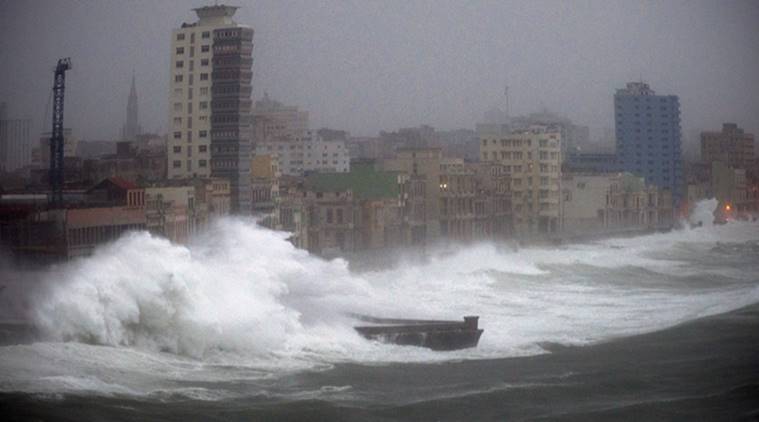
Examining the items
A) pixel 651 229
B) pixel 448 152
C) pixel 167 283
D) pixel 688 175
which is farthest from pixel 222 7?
pixel 688 175

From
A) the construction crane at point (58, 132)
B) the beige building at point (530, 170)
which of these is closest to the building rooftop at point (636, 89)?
the beige building at point (530, 170)

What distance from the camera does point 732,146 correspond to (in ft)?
227

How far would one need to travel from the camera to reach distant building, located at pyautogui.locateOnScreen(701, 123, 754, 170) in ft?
222

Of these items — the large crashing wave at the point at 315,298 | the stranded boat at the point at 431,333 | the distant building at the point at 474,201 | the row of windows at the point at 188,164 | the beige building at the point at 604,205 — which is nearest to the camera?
the large crashing wave at the point at 315,298

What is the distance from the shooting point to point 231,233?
2964 centimetres

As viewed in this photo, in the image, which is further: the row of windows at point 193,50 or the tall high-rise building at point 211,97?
the row of windows at point 193,50

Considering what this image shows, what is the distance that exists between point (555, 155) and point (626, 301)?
2841cm

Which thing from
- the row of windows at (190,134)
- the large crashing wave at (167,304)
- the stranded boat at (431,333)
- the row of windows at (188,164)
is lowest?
the stranded boat at (431,333)

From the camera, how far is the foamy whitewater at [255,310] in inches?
681

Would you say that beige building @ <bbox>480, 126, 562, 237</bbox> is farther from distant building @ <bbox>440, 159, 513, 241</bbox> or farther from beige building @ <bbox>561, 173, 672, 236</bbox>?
distant building @ <bbox>440, 159, 513, 241</bbox>

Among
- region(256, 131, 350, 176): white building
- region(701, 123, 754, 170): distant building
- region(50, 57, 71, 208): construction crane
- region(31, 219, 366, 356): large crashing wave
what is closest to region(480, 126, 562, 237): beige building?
region(256, 131, 350, 176): white building

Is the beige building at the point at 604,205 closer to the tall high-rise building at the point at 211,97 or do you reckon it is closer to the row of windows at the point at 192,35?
the tall high-rise building at the point at 211,97

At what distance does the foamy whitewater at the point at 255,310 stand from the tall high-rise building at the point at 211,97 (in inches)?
208

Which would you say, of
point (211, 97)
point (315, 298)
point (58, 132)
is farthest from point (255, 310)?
point (211, 97)
